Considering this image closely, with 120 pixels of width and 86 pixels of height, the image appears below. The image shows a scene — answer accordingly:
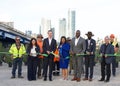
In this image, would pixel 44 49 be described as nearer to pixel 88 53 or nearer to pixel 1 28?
pixel 88 53

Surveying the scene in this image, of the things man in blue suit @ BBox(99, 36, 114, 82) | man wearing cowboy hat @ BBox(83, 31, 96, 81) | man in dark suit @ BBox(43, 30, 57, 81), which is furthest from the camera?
man wearing cowboy hat @ BBox(83, 31, 96, 81)

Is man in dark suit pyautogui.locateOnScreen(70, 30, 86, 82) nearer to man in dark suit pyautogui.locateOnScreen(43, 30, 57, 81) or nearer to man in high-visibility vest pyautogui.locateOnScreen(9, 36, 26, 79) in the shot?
man in dark suit pyautogui.locateOnScreen(43, 30, 57, 81)

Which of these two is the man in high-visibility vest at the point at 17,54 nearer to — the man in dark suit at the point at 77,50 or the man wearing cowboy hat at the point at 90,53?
the man in dark suit at the point at 77,50

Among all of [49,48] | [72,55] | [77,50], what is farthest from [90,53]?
[49,48]

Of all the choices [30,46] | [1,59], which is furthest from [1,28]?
[30,46]

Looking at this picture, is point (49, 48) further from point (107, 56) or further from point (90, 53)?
point (107, 56)

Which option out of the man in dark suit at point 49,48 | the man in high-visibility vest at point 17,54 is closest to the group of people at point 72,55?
the man in dark suit at point 49,48

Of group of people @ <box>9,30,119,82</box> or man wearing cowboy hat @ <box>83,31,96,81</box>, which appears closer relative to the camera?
group of people @ <box>9,30,119,82</box>

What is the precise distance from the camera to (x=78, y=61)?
701 inches

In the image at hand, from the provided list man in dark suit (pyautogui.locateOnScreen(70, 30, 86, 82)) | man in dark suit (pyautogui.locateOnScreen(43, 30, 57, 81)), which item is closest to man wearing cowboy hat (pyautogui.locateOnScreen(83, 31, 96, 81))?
man in dark suit (pyautogui.locateOnScreen(70, 30, 86, 82))

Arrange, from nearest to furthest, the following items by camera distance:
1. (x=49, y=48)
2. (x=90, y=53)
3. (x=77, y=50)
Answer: (x=77, y=50) → (x=49, y=48) → (x=90, y=53)

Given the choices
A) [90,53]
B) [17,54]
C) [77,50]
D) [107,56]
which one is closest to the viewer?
[107,56]

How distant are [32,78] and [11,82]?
4.50 feet

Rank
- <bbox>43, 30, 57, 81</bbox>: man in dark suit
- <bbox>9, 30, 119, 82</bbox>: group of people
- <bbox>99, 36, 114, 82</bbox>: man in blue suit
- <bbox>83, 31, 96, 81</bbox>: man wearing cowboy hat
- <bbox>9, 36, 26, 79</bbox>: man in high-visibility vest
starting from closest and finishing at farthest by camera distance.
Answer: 1. <bbox>99, 36, 114, 82</bbox>: man in blue suit
2. <bbox>9, 30, 119, 82</bbox>: group of people
3. <bbox>43, 30, 57, 81</bbox>: man in dark suit
4. <bbox>83, 31, 96, 81</bbox>: man wearing cowboy hat
5. <bbox>9, 36, 26, 79</bbox>: man in high-visibility vest
